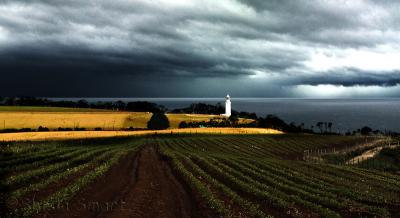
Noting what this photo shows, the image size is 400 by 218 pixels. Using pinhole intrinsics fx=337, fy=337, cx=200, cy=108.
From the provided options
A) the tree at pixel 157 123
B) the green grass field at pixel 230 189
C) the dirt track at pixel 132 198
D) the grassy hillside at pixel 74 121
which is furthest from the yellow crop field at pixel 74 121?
the dirt track at pixel 132 198

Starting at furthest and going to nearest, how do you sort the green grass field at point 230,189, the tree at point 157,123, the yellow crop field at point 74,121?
the tree at point 157,123
the yellow crop field at point 74,121
the green grass field at point 230,189

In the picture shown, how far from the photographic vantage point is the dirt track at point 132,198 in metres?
19.5

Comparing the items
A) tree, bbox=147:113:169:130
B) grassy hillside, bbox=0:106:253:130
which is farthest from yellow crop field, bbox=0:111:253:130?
tree, bbox=147:113:169:130

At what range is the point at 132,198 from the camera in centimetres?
2269

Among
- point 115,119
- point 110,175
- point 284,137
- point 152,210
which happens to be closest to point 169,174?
point 110,175

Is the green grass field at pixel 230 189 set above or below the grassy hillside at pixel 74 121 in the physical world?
below

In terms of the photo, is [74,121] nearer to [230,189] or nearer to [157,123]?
[157,123]

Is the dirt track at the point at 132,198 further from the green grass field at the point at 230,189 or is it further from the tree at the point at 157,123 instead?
the tree at the point at 157,123

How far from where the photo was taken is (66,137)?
8988cm

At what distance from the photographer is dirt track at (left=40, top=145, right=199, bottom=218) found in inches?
770

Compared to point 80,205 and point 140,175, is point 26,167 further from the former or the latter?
point 80,205

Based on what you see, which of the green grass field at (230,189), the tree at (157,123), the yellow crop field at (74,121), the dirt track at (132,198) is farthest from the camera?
the tree at (157,123)

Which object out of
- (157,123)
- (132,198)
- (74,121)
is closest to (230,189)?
(132,198)

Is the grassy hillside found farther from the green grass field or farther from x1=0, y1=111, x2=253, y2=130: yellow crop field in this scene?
the green grass field
